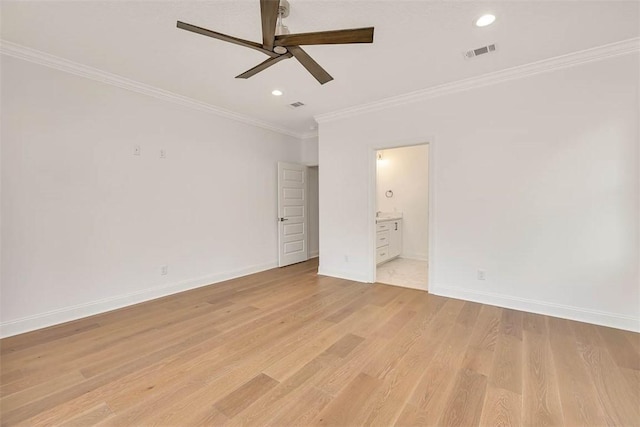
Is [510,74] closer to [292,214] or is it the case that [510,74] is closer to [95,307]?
[292,214]

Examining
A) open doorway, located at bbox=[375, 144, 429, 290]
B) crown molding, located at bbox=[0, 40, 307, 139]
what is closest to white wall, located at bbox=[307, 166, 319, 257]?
open doorway, located at bbox=[375, 144, 429, 290]

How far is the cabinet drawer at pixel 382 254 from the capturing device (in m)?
5.20

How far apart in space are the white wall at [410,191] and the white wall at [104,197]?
3487 mm

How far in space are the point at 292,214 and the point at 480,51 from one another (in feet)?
13.3

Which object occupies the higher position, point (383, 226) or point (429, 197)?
point (429, 197)

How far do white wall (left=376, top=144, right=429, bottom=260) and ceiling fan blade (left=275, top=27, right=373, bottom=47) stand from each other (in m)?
4.36

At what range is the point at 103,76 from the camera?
315cm

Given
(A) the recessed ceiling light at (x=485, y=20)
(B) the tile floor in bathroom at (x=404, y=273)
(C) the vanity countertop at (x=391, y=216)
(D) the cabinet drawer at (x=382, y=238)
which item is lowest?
(B) the tile floor in bathroom at (x=404, y=273)

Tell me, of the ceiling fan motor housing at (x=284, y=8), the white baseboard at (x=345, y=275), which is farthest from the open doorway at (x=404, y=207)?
the ceiling fan motor housing at (x=284, y=8)

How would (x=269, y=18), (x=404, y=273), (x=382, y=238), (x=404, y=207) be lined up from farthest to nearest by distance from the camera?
1. (x=404, y=207)
2. (x=382, y=238)
3. (x=404, y=273)
4. (x=269, y=18)

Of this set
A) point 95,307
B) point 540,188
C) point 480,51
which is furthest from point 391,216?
point 95,307

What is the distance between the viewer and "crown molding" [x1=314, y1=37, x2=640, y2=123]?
2.65 m

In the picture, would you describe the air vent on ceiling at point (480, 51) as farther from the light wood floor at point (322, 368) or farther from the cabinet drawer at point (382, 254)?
the cabinet drawer at point (382, 254)

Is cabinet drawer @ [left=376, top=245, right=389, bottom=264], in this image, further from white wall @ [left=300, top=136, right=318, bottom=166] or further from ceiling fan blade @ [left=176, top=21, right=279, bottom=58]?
ceiling fan blade @ [left=176, top=21, right=279, bottom=58]
